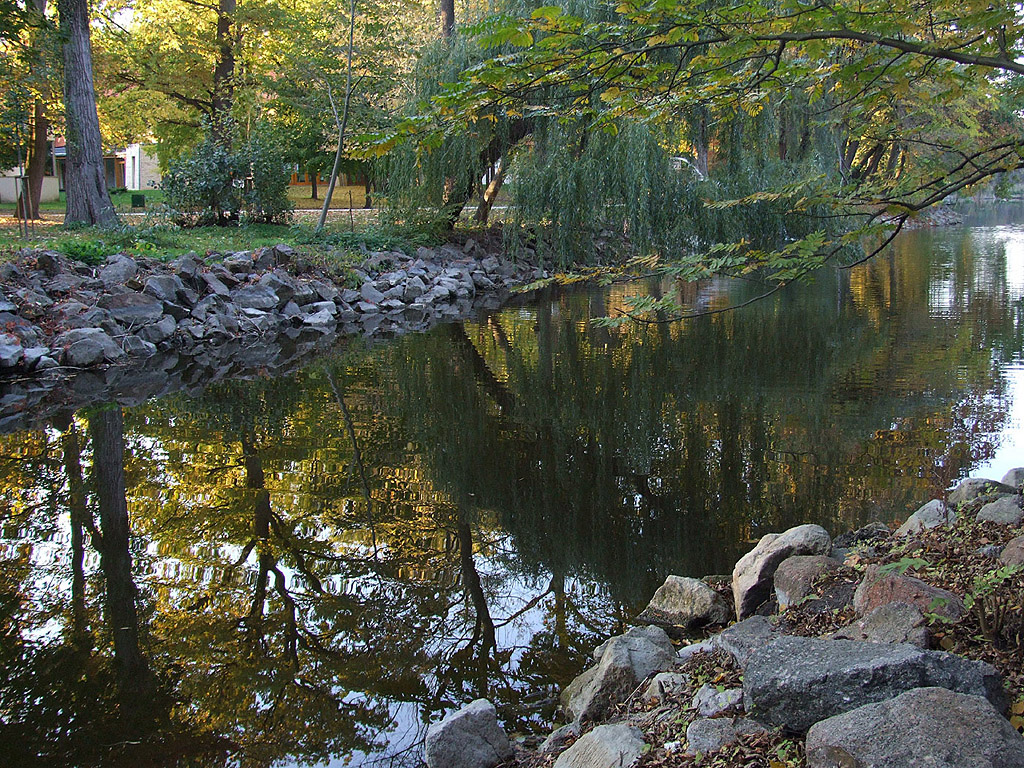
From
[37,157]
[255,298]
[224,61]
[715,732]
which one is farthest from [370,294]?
[715,732]

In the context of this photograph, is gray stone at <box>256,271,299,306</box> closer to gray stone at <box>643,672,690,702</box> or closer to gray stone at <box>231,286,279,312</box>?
gray stone at <box>231,286,279,312</box>

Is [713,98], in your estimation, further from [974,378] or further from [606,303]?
[606,303]

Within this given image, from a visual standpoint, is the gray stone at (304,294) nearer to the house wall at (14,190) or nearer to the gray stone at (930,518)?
the gray stone at (930,518)

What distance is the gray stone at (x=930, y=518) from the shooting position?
4889 mm

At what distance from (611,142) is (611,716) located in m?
15.3

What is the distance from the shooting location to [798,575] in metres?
4.45

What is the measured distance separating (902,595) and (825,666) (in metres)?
1.00

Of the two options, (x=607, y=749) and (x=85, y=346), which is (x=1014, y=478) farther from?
(x=85, y=346)

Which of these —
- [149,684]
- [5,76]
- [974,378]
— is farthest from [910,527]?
[5,76]

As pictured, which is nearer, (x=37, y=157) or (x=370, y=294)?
(x=370, y=294)

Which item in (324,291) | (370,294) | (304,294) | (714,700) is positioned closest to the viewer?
(714,700)

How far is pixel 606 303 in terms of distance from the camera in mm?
18422

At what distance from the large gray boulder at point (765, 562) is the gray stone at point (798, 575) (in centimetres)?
9

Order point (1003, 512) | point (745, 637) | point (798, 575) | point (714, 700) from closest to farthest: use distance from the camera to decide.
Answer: point (714, 700)
point (745, 637)
point (798, 575)
point (1003, 512)
